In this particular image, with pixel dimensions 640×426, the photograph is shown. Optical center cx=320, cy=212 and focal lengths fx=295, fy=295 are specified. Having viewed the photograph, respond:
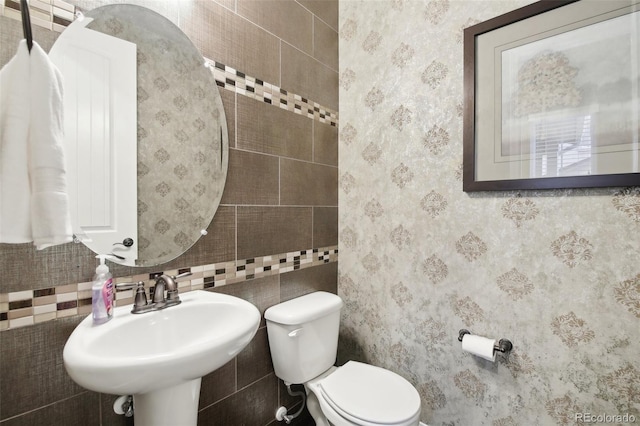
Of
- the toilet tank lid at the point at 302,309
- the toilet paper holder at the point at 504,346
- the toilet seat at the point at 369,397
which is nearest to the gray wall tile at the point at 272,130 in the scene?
the toilet tank lid at the point at 302,309

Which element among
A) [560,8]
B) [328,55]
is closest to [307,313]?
[328,55]

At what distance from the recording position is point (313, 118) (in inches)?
65.6

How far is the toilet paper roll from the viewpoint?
4.00 feet

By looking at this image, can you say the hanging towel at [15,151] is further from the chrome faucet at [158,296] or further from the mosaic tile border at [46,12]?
the chrome faucet at [158,296]

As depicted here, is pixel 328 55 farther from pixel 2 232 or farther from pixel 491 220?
pixel 2 232

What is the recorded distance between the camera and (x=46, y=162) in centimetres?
66

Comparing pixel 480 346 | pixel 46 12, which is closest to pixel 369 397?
pixel 480 346

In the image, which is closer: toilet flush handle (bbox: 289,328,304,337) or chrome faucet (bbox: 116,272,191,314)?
chrome faucet (bbox: 116,272,191,314)

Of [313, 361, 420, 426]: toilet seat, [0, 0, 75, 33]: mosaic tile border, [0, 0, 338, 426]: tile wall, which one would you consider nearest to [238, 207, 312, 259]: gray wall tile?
[0, 0, 338, 426]: tile wall

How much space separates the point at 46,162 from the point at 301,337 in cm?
110

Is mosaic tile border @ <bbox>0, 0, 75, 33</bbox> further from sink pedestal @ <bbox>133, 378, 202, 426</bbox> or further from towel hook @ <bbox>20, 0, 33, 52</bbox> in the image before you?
sink pedestal @ <bbox>133, 378, 202, 426</bbox>

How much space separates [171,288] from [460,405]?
54.1 inches

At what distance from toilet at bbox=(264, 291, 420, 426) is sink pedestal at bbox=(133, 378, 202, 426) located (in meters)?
0.49

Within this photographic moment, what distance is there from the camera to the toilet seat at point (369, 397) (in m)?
1.07
